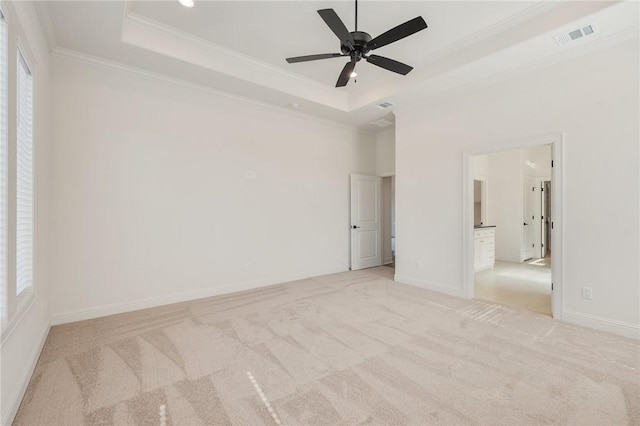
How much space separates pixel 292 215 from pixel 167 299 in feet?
7.66

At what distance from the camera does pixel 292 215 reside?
17.3 feet

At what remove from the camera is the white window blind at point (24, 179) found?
2.17 m

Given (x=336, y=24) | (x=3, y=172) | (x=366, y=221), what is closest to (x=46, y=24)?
(x=3, y=172)

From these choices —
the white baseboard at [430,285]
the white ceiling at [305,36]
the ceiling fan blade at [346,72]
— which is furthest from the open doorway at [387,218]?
the ceiling fan blade at [346,72]

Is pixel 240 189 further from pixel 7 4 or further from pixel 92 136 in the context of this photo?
pixel 7 4

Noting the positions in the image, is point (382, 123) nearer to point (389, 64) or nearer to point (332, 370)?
point (389, 64)

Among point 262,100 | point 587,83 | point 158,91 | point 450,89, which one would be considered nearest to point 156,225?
point 158,91

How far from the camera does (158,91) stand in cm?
391

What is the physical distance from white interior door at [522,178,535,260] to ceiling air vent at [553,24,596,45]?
16.7 ft

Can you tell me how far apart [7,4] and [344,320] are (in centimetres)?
372

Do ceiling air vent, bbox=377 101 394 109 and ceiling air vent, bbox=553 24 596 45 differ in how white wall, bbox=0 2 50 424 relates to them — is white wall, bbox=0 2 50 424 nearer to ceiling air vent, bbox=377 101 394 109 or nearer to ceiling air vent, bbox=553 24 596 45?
ceiling air vent, bbox=377 101 394 109

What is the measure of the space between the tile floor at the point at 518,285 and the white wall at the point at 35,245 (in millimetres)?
4867

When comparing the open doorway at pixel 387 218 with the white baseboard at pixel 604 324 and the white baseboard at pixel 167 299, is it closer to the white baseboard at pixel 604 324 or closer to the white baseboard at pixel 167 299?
the white baseboard at pixel 167 299

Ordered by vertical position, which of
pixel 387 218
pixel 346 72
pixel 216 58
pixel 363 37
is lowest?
pixel 387 218
